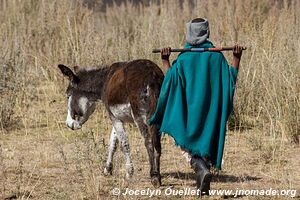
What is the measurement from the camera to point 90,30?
550 inches

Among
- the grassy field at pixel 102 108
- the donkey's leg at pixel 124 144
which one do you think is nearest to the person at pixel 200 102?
the grassy field at pixel 102 108

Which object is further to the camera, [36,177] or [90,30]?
[90,30]

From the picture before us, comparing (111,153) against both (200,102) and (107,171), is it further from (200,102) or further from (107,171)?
(200,102)

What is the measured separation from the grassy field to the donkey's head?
31 centimetres

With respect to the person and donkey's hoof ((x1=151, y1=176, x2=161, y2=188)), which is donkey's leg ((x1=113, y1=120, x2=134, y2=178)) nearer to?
donkey's hoof ((x1=151, y1=176, x2=161, y2=188))

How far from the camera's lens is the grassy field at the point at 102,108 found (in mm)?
8430

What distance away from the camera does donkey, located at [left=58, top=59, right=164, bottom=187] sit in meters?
7.92

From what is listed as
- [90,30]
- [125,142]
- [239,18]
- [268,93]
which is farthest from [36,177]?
[239,18]

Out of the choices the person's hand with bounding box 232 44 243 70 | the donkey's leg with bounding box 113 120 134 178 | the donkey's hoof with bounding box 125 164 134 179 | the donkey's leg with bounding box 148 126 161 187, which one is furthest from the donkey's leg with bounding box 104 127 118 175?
the person's hand with bounding box 232 44 243 70

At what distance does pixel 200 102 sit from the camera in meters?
7.34

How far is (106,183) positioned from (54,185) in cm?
56

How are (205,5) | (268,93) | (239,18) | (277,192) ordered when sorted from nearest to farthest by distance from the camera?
(277,192) < (268,93) < (239,18) < (205,5)

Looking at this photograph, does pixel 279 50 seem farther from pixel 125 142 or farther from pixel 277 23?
pixel 125 142

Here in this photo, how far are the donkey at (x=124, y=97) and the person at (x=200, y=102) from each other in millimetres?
502
